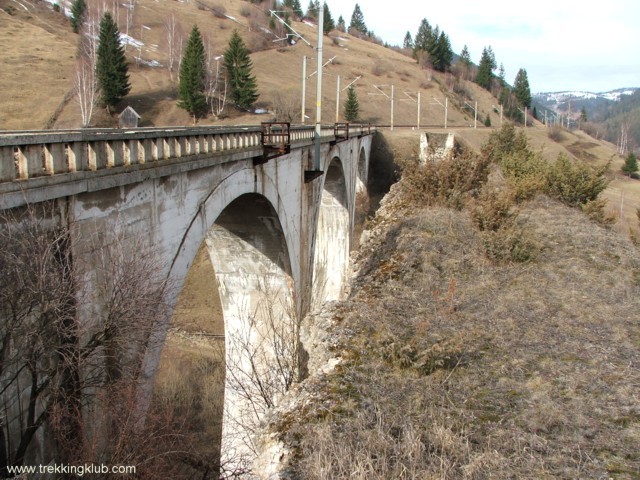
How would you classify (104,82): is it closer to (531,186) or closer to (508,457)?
(531,186)

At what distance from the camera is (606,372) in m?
6.96

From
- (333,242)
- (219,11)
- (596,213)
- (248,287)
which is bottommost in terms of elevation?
(333,242)

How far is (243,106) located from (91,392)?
5706cm

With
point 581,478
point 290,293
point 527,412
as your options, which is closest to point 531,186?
point 290,293

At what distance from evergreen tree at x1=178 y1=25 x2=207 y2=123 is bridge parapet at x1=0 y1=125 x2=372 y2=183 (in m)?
47.0

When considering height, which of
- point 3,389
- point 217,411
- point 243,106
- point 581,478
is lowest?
point 217,411

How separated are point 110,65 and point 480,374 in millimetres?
53458

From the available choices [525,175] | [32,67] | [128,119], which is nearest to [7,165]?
[525,175]

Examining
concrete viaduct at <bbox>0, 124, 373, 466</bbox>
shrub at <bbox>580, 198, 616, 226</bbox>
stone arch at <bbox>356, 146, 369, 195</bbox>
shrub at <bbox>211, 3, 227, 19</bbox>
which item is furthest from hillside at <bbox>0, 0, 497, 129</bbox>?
concrete viaduct at <bbox>0, 124, 373, 466</bbox>

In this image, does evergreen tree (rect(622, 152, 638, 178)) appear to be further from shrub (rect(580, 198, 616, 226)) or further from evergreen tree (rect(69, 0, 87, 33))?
evergreen tree (rect(69, 0, 87, 33))

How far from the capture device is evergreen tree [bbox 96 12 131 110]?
5041 cm

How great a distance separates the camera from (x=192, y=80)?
53.7 metres

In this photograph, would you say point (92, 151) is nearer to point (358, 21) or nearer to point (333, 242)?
point (333, 242)

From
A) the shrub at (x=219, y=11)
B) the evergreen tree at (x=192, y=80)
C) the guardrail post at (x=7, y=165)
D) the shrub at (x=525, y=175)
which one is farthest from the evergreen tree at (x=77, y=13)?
the guardrail post at (x=7, y=165)
